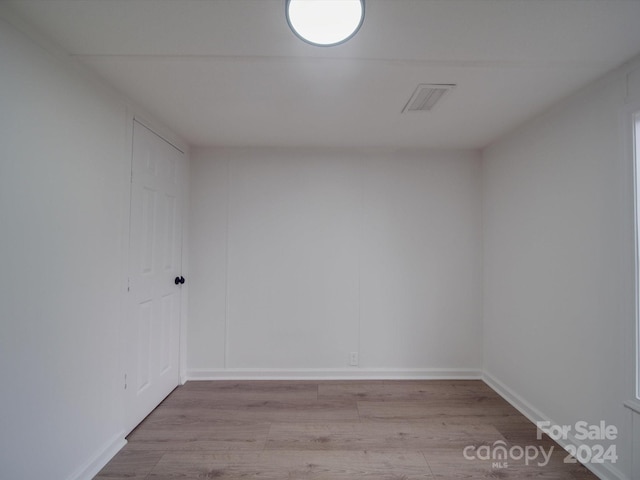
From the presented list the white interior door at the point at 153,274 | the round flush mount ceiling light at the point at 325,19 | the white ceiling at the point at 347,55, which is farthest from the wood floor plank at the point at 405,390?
the round flush mount ceiling light at the point at 325,19

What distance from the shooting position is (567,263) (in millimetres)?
1791

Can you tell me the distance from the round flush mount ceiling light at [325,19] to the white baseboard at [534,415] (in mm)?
2627

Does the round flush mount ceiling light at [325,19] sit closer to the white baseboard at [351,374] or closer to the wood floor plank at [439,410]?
the wood floor plank at [439,410]

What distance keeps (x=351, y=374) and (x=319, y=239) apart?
1383 millimetres

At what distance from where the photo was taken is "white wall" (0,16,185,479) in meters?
1.15

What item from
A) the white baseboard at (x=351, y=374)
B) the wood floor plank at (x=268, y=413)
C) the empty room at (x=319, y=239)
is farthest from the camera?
the white baseboard at (x=351, y=374)

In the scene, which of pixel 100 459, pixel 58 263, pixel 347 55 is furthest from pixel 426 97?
pixel 100 459

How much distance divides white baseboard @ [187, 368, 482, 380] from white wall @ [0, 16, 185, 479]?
1.08 metres

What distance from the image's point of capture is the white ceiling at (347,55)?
1.14 metres

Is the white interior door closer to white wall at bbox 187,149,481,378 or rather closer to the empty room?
the empty room

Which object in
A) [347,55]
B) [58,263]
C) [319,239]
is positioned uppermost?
[347,55]

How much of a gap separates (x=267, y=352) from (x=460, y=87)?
270 centimetres

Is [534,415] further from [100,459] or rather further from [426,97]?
[100,459]

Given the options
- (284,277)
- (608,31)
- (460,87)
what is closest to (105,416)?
(284,277)
